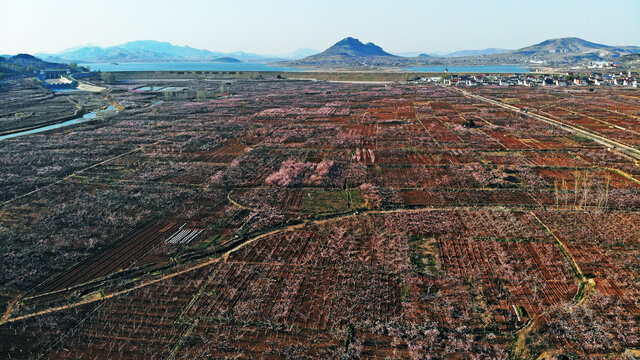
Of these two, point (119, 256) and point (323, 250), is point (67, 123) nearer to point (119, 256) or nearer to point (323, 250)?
point (119, 256)

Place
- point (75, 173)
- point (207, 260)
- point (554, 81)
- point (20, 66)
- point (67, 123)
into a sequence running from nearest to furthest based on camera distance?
point (207, 260) < point (75, 173) < point (67, 123) < point (554, 81) < point (20, 66)

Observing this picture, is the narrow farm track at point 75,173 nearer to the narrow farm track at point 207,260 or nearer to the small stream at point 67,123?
the narrow farm track at point 207,260

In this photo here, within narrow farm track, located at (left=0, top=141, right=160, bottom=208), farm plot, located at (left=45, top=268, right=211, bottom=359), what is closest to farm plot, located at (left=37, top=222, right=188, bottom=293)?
farm plot, located at (left=45, top=268, right=211, bottom=359)

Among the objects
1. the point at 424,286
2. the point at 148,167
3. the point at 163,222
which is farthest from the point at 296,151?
the point at 424,286

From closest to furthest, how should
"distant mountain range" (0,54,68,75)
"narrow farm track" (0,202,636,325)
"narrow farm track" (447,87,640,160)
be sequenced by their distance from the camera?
1. "narrow farm track" (0,202,636,325)
2. "narrow farm track" (447,87,640,160)
3. "distant mountain range" (0,54,68,75)

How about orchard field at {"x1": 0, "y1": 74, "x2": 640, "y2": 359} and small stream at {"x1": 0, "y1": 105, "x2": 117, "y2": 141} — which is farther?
small stream at {"x1": 0, "y1": 105, "x2": 117, "y2": 141}

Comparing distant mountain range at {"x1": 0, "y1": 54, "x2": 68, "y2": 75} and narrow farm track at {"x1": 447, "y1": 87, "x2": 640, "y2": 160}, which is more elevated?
distant mountain range at {"x1": 0, "y1": 54, "x2": 68, "y2": 75}

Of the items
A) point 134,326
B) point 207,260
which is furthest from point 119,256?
point 134,326

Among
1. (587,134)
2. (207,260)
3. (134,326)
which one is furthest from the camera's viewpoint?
(587,134)

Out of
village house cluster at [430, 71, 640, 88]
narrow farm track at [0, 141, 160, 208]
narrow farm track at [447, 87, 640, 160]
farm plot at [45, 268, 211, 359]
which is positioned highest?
village house cluster at [430, 71, 640, 88]

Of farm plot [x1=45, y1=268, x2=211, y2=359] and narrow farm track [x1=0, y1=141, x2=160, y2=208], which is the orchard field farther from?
narrow farm track [x1=0, y1=141, x2=160, y2=208]
